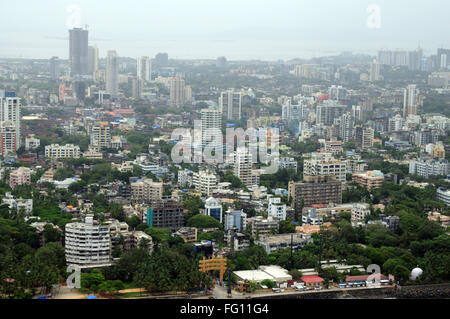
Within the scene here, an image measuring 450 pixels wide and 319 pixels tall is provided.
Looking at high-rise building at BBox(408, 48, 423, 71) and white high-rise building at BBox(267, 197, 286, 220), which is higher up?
high-rise building at BBox(408, 48, 423, 71)

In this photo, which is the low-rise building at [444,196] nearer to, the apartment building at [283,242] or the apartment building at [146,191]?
the apartment building at [283,242]

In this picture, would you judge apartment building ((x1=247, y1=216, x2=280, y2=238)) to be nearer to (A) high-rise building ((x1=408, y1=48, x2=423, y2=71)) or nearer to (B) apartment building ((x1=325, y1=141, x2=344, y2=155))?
(B) apartment building ((x1=325, y1=141, x2=344, y2=155))

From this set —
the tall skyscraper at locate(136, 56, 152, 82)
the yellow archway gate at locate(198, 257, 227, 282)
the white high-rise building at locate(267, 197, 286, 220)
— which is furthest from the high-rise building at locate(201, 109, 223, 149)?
the tall skyscraper at locate(136, 56, 152, 82)

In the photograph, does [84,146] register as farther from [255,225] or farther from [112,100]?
[112,100]

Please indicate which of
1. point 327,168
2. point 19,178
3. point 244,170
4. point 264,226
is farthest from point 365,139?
point 264,226

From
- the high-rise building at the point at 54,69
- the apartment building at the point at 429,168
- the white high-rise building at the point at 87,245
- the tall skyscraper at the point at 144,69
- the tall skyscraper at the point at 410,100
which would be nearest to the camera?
the white high-rise building at the point at 87,245

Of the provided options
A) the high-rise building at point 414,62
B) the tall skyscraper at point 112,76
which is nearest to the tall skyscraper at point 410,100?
the high-rise building at point 414,62
